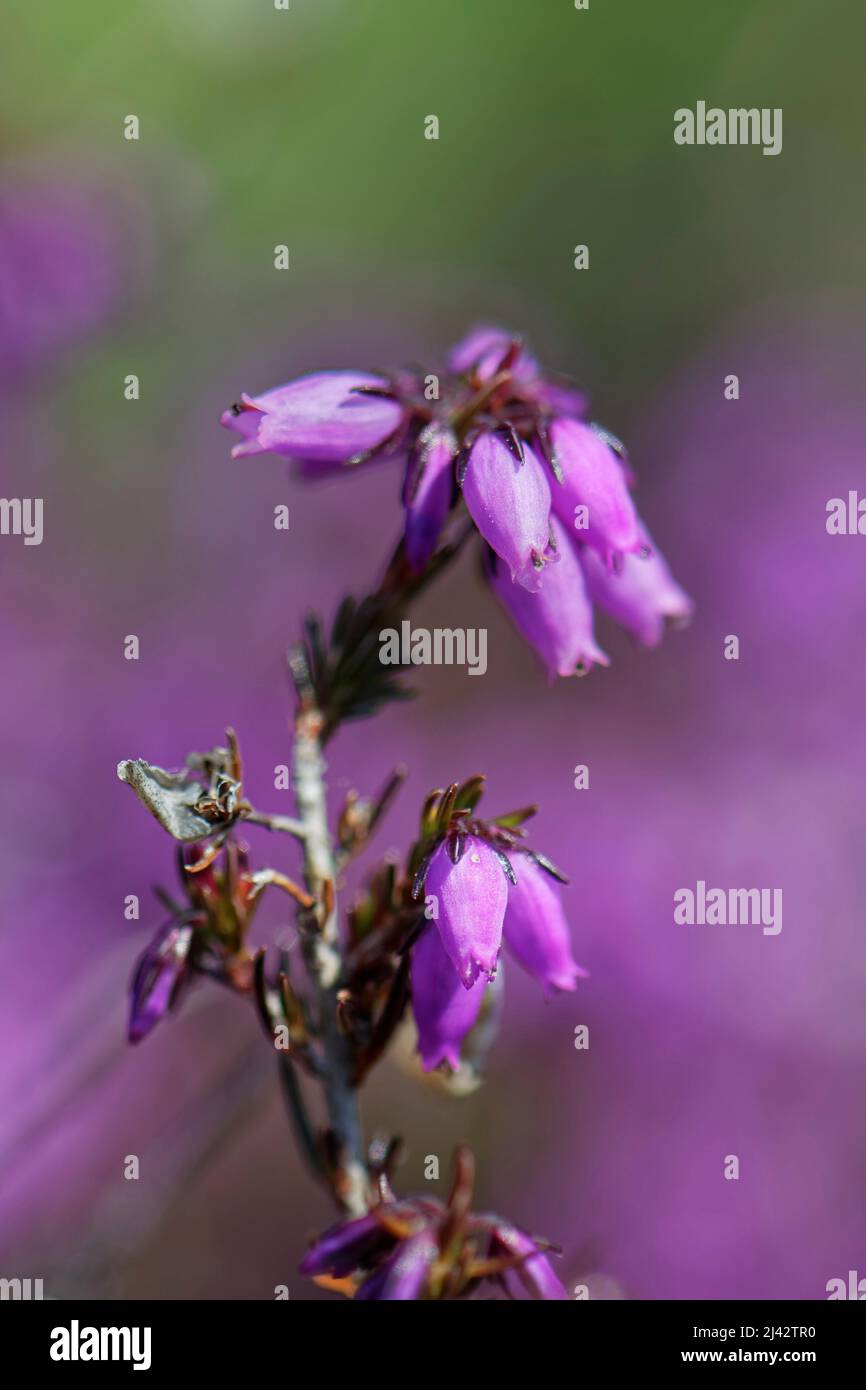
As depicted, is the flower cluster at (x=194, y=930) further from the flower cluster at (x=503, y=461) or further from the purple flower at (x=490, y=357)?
the purple flower at (x=490, y=357)

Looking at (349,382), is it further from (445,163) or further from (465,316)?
(445,163)

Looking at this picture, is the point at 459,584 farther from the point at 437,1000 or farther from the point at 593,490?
the point at 437,1000

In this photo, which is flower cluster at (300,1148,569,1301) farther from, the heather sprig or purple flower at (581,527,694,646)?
purple flower at (581,527,694,646)

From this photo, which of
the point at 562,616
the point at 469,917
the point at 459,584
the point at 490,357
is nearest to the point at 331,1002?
the point at 469,917

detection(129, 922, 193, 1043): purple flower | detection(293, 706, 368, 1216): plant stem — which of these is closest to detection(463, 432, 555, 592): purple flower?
detection(293, 706, 368, 1216): plant stem

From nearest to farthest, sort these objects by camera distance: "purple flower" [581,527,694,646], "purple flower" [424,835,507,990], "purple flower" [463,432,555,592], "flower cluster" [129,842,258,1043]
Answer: "purple flower" [424,835,507,990] < "purple flower" [463,432,555,592] < "flower cluster" [129,842,258,1043] < "purple flower" [581,527,694,646]

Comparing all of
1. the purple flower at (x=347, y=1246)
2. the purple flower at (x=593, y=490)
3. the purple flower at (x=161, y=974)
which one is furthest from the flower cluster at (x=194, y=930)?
the purple flower at (x=593, y=490)
